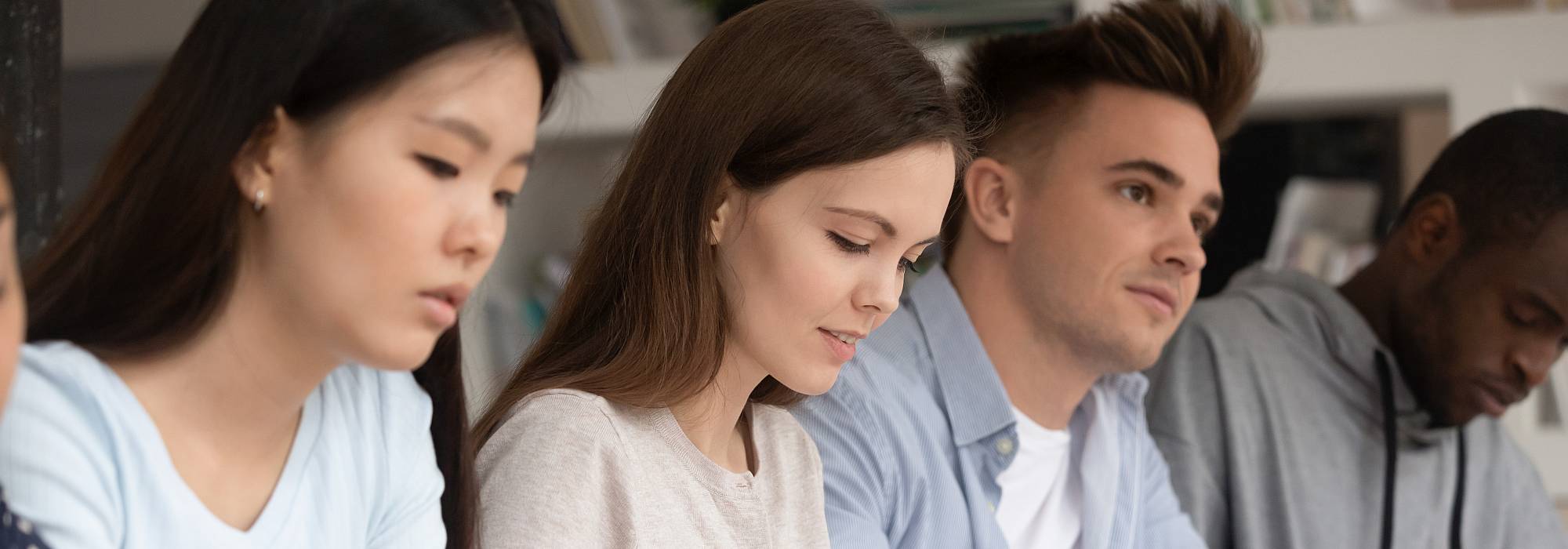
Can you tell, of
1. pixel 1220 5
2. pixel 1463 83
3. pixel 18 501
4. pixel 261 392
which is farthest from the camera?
pixel 1463 83

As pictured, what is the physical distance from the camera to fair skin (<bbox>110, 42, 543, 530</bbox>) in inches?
29.1

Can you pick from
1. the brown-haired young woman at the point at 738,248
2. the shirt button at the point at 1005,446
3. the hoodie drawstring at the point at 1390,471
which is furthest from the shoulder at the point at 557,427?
the hoodie drawstring at the point at 1390,471

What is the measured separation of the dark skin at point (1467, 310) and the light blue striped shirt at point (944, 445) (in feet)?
1.29

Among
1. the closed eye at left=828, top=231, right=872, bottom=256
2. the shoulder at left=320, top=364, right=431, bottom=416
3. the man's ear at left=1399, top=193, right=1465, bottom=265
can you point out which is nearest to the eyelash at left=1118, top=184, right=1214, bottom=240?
the man's ear at left=1399, top=193, right=1465, bottom=265

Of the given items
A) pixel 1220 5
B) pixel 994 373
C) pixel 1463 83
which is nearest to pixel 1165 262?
pixel 994 373

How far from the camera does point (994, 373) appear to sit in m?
1.47

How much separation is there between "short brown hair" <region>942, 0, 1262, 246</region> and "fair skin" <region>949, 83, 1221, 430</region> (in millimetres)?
21

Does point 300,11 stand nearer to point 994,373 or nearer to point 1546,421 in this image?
point 994,373

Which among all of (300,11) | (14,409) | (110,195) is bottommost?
(14,409)

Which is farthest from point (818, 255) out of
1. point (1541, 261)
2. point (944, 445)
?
point (1541, 261)

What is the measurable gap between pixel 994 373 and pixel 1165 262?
0.72ft

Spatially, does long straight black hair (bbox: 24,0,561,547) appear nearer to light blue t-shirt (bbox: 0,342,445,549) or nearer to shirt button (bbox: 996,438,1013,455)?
light blue t-shirt (bbox: 0,342,445,549)

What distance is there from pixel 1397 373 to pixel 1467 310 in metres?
0.13

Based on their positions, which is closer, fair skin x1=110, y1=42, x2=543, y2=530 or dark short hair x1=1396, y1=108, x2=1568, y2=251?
fair skin x1=110, y1=42, x2=543, y2=530
